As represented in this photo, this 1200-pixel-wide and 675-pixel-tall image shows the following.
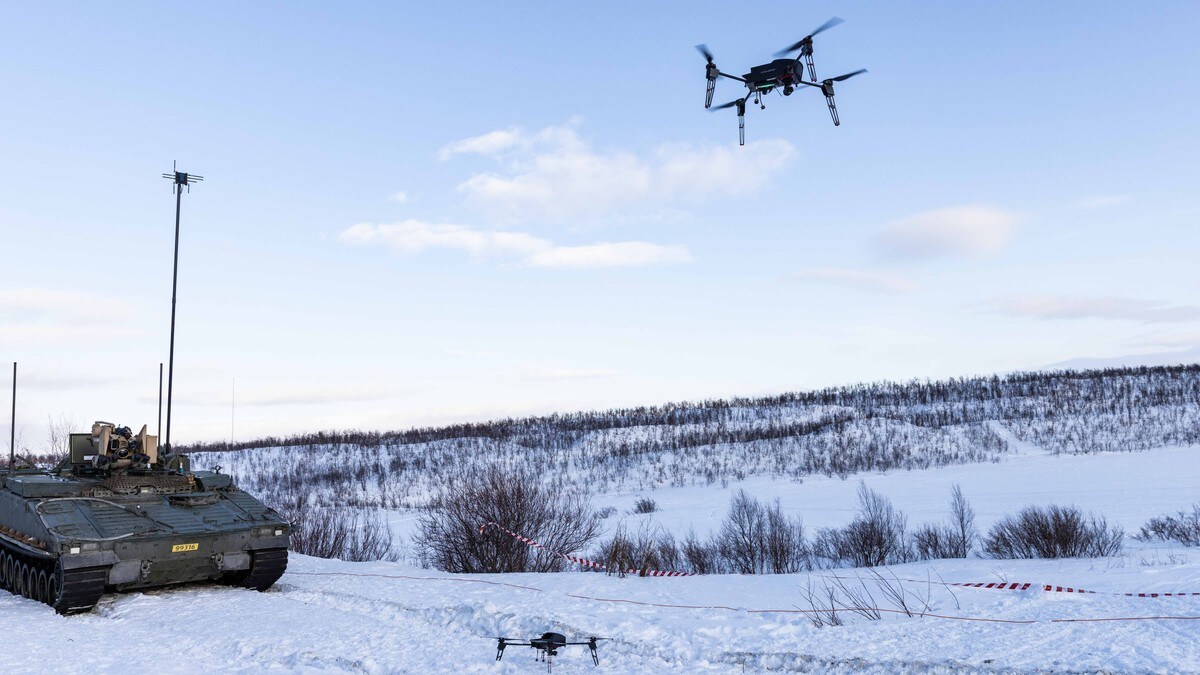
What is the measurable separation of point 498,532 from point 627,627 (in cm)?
1236

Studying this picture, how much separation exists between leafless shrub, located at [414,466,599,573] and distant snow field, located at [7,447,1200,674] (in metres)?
5.50

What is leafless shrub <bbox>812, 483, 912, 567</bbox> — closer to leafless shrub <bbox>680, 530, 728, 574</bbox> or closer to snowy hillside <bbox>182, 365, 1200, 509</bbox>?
leafless shrub <bbox>680, 530, 728, 574</bbox>

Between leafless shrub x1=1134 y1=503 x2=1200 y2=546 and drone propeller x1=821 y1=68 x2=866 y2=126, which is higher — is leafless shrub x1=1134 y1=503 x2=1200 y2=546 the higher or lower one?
the lower one

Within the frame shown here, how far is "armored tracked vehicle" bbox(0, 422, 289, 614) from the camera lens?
11.9 metres

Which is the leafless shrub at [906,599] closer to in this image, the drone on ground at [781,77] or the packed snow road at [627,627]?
the packed snow road at [627,627]

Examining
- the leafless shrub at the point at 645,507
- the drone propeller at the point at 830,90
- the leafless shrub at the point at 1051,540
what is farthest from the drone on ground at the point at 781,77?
the leafless shrub at the point at 645,507

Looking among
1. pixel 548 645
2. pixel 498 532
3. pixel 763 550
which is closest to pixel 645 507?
pixel 763 550

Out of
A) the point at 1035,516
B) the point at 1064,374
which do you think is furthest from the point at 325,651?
the point at 1064,374

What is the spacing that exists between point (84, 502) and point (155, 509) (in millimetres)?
964

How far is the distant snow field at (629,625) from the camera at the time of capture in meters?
7.55

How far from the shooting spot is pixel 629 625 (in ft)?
30.4

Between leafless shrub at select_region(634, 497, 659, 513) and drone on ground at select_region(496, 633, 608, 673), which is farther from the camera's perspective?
leafless shrub at select_region(634, 497, 659, 513)

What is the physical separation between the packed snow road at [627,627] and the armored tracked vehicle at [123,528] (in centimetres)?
39

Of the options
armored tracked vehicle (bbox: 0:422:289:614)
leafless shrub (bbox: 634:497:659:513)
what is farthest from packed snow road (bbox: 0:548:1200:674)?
leafless shrub (bbox: 634:497:659:513)
